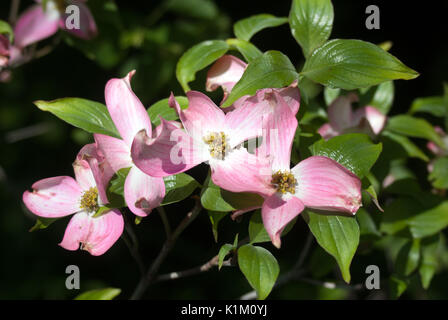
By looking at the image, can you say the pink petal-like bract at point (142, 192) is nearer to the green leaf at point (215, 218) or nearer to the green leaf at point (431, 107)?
the green leaf at point (215, 218)

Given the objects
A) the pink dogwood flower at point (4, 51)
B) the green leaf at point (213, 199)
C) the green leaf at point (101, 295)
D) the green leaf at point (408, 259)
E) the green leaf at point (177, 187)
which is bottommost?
the green leaf at point (408, 259)

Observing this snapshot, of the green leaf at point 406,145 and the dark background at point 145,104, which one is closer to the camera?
the green leaf at point 406,145

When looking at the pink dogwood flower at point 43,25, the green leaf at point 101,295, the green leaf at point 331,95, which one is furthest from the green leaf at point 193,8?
the green leaf at point 101,295

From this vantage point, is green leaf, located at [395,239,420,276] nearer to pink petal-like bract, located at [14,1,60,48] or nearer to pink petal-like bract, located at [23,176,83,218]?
pink petal-like bract, located at [23,176,83,218]

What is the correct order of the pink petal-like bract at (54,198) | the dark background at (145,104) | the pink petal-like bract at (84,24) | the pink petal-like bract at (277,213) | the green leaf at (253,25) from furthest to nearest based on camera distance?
the dark background at (145,104), the pink petal-like bract at (84,24), the green leaf at (253,25), the pink petal-like bract at (54,198), the pink petal-like bract at (277,213)

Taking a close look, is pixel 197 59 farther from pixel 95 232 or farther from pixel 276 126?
pixel 95 232

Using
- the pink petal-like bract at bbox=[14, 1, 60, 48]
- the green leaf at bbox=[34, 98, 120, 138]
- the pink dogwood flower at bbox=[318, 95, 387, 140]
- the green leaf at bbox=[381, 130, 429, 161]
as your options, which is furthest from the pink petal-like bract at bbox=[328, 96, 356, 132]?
the pink petal-like bract at bbox=[14, 1, 60, 48]
